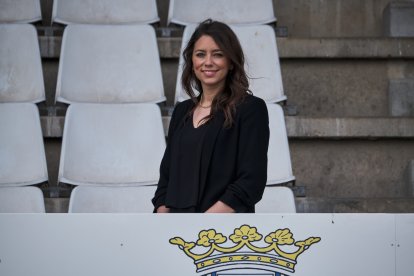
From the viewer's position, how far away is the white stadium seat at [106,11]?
4.41 metres

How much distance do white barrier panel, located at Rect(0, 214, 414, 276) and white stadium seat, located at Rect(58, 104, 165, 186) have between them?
162 centimetres

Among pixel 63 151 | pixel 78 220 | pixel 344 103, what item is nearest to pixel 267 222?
pixel 78 220

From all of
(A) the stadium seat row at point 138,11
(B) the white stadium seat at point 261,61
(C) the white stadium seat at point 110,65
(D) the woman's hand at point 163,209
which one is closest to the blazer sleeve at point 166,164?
(D) the woman's hand at point 163,209

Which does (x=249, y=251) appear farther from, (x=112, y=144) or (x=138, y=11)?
(x=138, y=11)

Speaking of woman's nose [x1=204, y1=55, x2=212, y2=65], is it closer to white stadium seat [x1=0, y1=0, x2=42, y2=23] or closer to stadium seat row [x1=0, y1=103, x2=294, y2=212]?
stadium seat row [x1=0, y1=103, x2=294, y2=212]

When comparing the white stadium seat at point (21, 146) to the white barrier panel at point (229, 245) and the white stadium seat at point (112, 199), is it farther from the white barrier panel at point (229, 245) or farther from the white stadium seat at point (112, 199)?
the white barrier panel at point (229, 245)

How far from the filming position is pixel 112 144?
3.84m

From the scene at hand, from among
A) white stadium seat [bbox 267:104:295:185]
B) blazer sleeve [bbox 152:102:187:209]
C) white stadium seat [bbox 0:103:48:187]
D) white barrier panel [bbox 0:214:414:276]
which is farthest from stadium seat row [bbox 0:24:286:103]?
white barrier panel [bbox 0:214:414:276]

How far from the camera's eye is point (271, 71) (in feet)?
13.3

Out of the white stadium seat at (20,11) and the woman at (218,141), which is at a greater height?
the white stadium seat at (20,11)

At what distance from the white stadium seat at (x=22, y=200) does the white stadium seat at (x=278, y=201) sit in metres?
0.85

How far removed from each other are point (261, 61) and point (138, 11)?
0.71 m

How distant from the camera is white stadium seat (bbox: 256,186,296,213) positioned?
11.6 feet

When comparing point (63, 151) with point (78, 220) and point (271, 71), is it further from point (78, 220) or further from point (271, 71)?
point (78, 220)
